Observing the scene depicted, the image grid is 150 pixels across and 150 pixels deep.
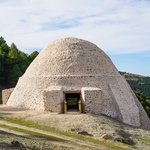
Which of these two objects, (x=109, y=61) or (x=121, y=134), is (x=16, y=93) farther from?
(x=121, y=134)

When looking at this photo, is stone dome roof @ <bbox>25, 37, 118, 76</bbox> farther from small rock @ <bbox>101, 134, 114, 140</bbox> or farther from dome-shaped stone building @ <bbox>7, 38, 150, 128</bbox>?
small rock @ <bbox>101, 134, 114, 140</bbox>

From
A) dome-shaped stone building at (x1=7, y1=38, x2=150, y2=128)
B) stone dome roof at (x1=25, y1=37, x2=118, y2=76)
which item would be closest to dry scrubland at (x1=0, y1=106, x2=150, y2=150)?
dome-shaped stone building at (x1=7, y1=38, x2=150, y2=128)

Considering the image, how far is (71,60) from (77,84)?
2411mm

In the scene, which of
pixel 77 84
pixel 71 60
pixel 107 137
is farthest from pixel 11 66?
pixel 107 137

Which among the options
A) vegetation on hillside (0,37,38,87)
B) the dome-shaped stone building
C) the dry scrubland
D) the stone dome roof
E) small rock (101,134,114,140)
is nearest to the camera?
small rock (101,134,114,140)

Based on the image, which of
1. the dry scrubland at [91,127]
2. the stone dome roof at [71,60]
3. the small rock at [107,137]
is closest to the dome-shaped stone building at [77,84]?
the stone dome roof at [71,60]

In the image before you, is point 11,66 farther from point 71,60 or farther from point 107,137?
point 107,137

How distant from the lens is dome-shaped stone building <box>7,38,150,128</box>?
2359 centimetres

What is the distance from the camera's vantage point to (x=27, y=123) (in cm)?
2056

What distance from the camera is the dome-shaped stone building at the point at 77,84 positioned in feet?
77.4

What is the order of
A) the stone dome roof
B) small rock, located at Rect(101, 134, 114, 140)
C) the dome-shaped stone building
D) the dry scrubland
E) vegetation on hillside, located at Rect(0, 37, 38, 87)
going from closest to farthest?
1. small rock, located at Rect(101, 134, 114, 140)
2. the dry scrubland
3. the dome-shaped stone building
4. the stone dome roof
5. vegetation on hillside, located at Rect(0, 37, 38, 87)

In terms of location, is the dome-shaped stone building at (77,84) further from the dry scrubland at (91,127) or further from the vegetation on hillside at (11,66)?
the vegetation on hillside at (11,66)

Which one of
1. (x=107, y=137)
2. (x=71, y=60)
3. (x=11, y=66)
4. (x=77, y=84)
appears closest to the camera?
(x=107, y=137)

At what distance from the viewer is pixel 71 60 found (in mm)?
26453
